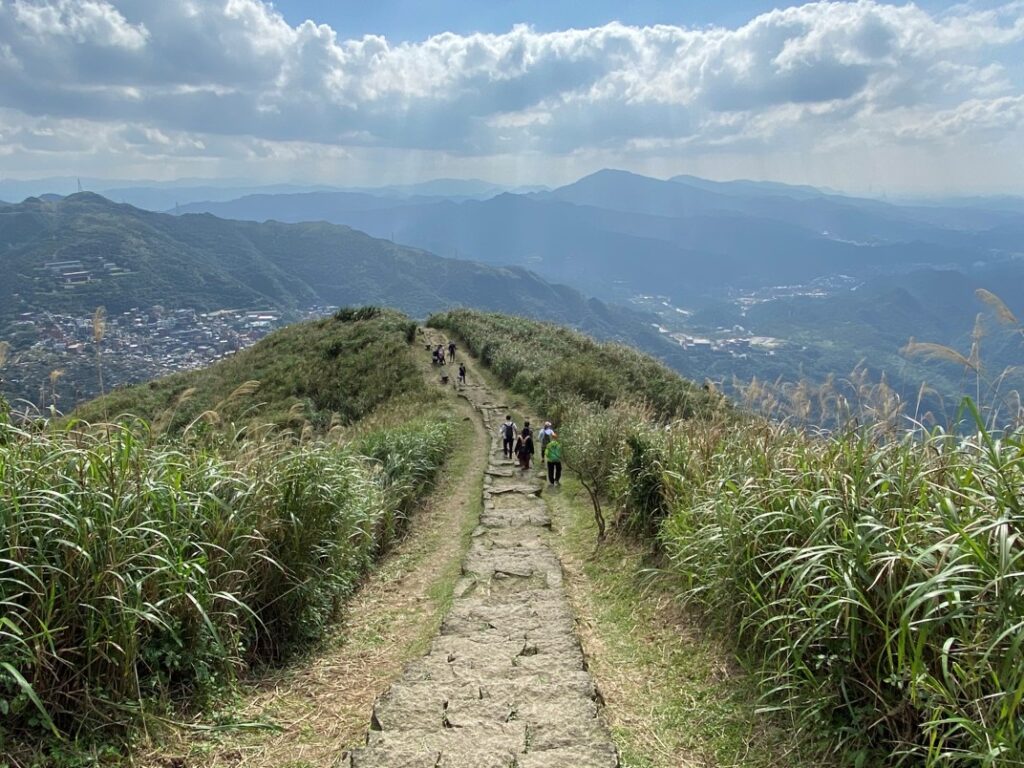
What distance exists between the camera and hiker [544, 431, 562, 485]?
37.0ft

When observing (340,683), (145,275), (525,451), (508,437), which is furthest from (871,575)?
(145,275)

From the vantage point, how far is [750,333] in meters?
196

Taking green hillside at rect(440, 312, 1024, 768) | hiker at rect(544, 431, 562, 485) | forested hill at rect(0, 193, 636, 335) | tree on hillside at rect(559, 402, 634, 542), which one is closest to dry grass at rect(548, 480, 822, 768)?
green hillside at rect(440, 312, 1024, 768)

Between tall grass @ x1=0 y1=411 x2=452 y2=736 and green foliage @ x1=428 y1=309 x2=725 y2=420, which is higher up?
tall grass @ x1=0 y1=411 x2=452 y2=736

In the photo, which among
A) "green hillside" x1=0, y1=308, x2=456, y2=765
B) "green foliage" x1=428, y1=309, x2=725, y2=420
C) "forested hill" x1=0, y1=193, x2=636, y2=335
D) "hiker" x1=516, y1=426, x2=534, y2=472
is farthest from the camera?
"forested hill" x1=0, y1=193, x2=636, y2=335

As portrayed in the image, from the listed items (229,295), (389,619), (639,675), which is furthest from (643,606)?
(229,295)

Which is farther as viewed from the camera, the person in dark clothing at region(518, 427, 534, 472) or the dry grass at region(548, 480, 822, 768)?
the person in dark clothing at region(518, 427, 534, 472)

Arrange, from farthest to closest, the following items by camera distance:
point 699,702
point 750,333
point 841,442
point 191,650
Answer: point 750,333 → point 841,442 → point 699,702 → point 191,650

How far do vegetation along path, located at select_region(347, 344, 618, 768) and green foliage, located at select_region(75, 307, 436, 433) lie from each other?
1301 centimetres

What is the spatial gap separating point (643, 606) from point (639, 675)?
1.15 meters

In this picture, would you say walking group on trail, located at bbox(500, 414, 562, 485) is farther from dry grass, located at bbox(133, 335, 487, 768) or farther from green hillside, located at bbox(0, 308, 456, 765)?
green hillside, located at bbox(0, 308, 456, 765)

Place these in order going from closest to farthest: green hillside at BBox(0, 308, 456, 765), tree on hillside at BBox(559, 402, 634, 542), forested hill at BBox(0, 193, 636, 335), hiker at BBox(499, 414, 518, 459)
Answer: green hillside at BBox(0, 308, 456, 765), tree on hillside at BBox(559, 402, 634, 542), hiker at BBox(499, 414, 518, 459), forested hill at BBox(0, 193, 636, 335)

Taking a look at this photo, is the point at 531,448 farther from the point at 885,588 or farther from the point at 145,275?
the point at 145,275

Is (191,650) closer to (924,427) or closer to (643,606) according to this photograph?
(643,606)
